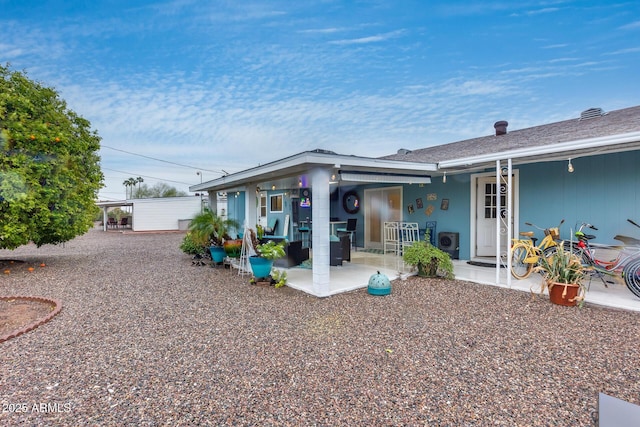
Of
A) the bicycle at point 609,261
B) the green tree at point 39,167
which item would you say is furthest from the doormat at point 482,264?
the green tree at point 39,167

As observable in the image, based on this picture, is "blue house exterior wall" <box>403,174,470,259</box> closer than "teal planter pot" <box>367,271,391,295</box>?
No

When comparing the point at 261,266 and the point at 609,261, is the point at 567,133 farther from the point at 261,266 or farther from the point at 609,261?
the point at 261,266

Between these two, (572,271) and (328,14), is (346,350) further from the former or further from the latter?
(328,14)

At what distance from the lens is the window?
1240 centimetres

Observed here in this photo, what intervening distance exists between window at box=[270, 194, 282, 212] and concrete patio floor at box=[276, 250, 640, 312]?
16.6 feet

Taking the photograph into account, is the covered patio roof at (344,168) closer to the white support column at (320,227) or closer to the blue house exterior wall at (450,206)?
the white support column at (320,227)

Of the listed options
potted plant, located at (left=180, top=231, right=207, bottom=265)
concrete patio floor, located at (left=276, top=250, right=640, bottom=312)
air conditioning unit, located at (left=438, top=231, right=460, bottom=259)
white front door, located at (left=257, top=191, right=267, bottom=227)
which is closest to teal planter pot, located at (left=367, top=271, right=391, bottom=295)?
concrete patio floor, located at (left=276, top=250, right=640, bottom=312)

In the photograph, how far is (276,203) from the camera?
1263cm

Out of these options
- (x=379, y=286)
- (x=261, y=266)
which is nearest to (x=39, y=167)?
(x=261, y=266)

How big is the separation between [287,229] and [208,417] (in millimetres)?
9723

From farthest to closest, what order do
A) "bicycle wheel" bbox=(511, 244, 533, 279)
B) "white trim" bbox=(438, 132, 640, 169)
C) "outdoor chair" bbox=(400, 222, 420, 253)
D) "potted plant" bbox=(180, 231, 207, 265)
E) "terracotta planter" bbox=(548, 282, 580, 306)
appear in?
"potted plant" bbox=(180, 231, 207, 265) < "outdoor chair" bbox=(400, 222, 420, 253) < "bicycle wheel" bbox=(511, 244, 533, 279) < "terracotta planter" bbox=(548, 282, 580, 306) < "white trim" bbox=(438, 132, 640, 169)

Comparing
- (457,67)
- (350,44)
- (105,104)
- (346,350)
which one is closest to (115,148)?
(105,104)

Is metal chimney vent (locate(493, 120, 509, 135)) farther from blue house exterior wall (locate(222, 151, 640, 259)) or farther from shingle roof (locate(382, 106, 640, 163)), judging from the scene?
blue house exterior wall (locate(222, 151, 640, 259))

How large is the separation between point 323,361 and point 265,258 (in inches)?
128
